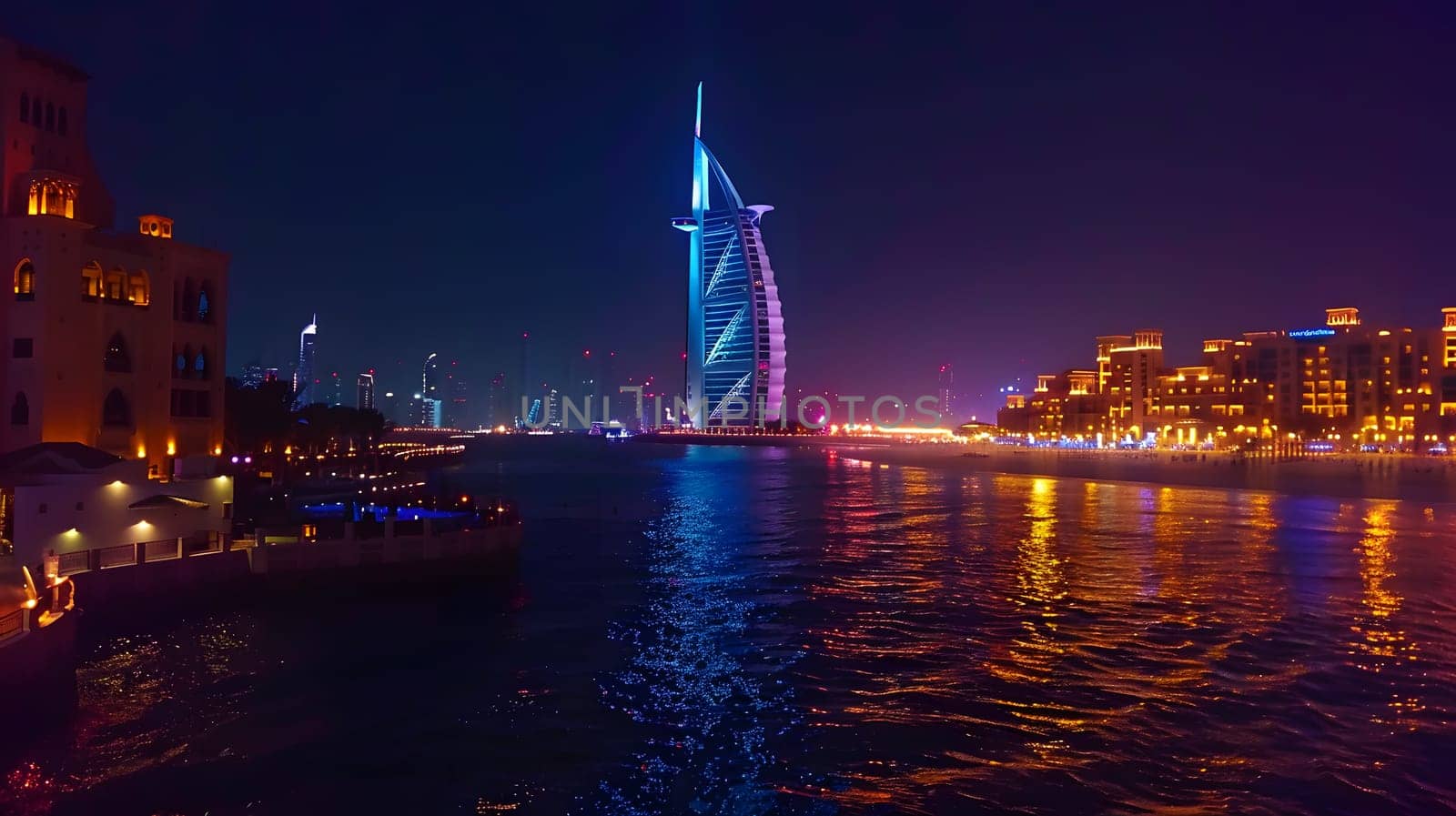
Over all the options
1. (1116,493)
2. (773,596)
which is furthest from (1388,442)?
(773,596)

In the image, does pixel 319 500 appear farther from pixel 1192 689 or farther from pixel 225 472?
pixel 1192 689

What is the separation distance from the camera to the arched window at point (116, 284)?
83.3 ft

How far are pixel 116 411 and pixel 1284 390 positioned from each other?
423ft

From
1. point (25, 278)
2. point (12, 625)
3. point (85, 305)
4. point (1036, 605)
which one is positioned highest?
point (25, 278)

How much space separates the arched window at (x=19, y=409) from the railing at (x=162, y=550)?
6.40 m

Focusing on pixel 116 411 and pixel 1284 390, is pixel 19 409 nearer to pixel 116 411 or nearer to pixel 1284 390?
pixel 116 411

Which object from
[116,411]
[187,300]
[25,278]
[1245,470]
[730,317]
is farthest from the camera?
[730,317]

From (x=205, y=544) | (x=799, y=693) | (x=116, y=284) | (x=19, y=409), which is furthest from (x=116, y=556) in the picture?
(x=799, y=693)

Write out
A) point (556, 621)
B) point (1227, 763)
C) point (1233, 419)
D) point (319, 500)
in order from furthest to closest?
point (1233, 419) → point (319, 500) → point (556, 621) → point (1227, 763)

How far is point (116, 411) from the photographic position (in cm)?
2542

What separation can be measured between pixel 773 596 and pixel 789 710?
29.4 ft

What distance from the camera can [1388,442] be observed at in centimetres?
10975

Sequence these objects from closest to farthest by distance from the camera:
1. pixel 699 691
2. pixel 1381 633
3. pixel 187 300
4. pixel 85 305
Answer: pixel 699 691 < pixel 1381 633 < pixel 85 305 < pixel 187 300

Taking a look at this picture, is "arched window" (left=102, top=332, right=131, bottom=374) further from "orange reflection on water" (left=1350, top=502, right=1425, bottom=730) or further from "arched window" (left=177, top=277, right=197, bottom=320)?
"orange reflection on water" (left=1350, top=502, right=1425, bottom=730)
